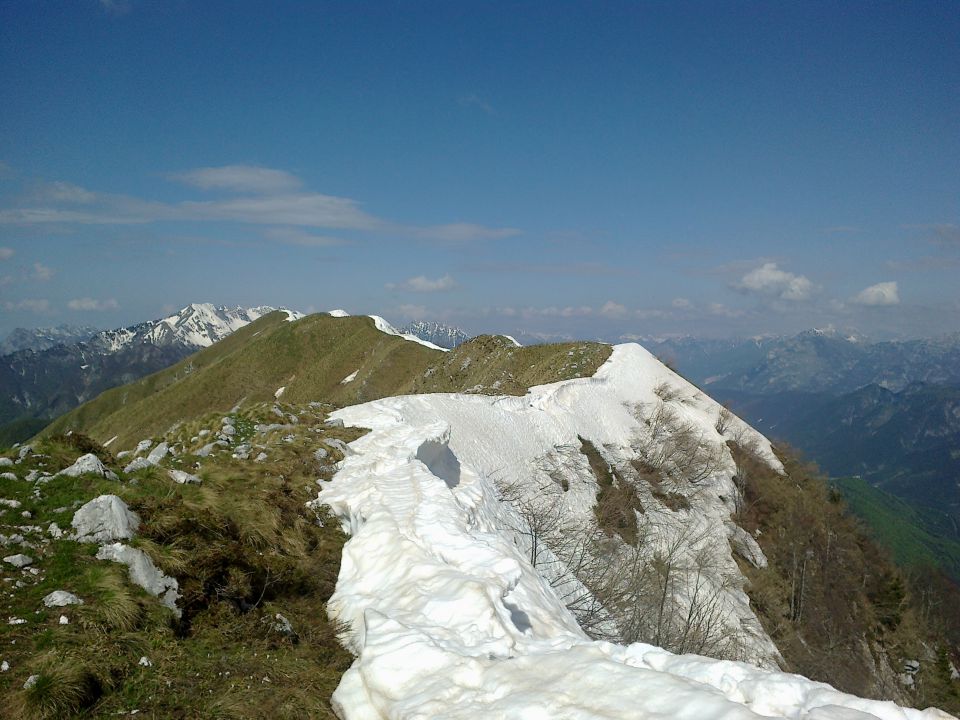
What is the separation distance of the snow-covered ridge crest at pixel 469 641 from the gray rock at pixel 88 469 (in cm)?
487

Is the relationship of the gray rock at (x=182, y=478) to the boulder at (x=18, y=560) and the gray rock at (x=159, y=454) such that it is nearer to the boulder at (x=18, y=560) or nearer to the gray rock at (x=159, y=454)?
the gray rock at (x=159, y=454)

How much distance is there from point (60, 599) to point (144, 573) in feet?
3.97

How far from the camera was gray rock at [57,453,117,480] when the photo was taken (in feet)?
33.4

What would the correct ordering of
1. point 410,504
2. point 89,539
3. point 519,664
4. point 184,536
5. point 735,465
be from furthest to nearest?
point 735,465
point 410,504
point 184,536
point 89,539
point 519,664

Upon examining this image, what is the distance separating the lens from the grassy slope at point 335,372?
165ft

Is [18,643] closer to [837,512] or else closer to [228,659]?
[228,659]

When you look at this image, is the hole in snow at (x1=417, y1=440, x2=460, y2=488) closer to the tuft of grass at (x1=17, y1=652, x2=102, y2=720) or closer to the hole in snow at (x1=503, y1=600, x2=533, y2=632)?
the hole in snow at (x1=503, y1=600, x2=533, y2=632)

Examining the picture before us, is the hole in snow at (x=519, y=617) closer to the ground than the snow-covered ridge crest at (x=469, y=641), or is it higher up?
closer to the ground

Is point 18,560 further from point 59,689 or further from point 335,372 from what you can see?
point 335,372

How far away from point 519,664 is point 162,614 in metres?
5.12

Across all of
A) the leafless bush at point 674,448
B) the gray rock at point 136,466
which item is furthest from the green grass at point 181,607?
the leafless bush at point 674,448

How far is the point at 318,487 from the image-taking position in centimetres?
1422

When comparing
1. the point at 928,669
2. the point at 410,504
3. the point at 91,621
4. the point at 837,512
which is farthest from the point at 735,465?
the point at 91,621

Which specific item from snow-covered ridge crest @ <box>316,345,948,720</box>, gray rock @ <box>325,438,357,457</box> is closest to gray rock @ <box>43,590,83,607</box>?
snow-covered ridge crest @ <box>316,345,948,720</box>
